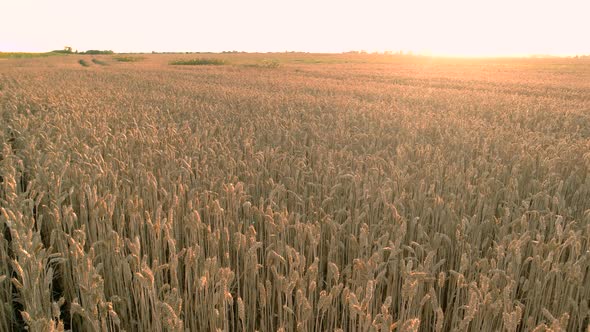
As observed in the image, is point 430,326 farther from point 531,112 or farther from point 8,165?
point 531,112

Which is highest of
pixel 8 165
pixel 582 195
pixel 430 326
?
pixel 8 165

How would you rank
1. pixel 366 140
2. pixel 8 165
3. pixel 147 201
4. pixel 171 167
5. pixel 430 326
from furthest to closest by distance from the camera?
pixel 366 140 → pixel 171 167 → pixel 8 165 → pixel 147 201 → pixel 430 326

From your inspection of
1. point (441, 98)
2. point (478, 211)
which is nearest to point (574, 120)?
point (441, 98)

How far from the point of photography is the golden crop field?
176 cm

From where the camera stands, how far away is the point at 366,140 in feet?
17.0

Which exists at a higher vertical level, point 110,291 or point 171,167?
point 171,167

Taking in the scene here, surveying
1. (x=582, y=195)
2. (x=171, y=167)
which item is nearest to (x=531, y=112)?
(x=582, y=195)

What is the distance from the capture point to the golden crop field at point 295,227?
1.76 metres

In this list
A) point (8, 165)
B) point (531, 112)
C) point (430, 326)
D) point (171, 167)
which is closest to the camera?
point (430, 326)

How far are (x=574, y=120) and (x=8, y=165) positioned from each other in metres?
8.21

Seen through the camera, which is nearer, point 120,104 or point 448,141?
point 448,141

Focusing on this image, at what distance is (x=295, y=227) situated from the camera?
2305 millimetres

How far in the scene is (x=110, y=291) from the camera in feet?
7.64

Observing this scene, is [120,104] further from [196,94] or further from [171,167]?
[171,167]
